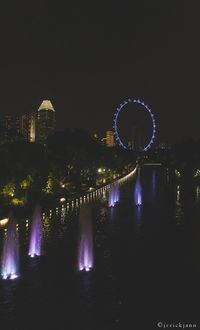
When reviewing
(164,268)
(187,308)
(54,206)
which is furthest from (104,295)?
(54,206)

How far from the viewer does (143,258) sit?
758 inches

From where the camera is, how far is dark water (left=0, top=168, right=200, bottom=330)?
13.1 meters

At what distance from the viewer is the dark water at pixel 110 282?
516 inches

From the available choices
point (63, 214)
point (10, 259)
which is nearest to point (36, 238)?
point (10, 259)

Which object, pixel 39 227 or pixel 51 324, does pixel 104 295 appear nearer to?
pixel 51 324

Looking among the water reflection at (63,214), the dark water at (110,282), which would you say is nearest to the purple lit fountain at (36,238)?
the dark water at (110,282)

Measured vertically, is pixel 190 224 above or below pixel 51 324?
above

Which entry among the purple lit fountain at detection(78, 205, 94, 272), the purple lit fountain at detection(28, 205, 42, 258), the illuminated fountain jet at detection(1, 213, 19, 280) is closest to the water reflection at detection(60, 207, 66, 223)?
the purple lit fountain at detection(28, 205, 42, 258)

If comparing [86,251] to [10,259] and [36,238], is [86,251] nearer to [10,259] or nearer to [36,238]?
[10,259]

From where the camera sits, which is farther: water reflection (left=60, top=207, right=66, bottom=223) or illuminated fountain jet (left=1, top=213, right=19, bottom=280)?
water reflection (left=60, top=207, right=66, bottom=223)

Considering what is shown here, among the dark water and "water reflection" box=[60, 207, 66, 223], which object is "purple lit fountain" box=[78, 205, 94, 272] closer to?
the dark water

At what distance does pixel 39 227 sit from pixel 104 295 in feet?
33.7

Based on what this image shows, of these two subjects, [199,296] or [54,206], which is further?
[54,206]

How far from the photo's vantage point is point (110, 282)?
15984mm
